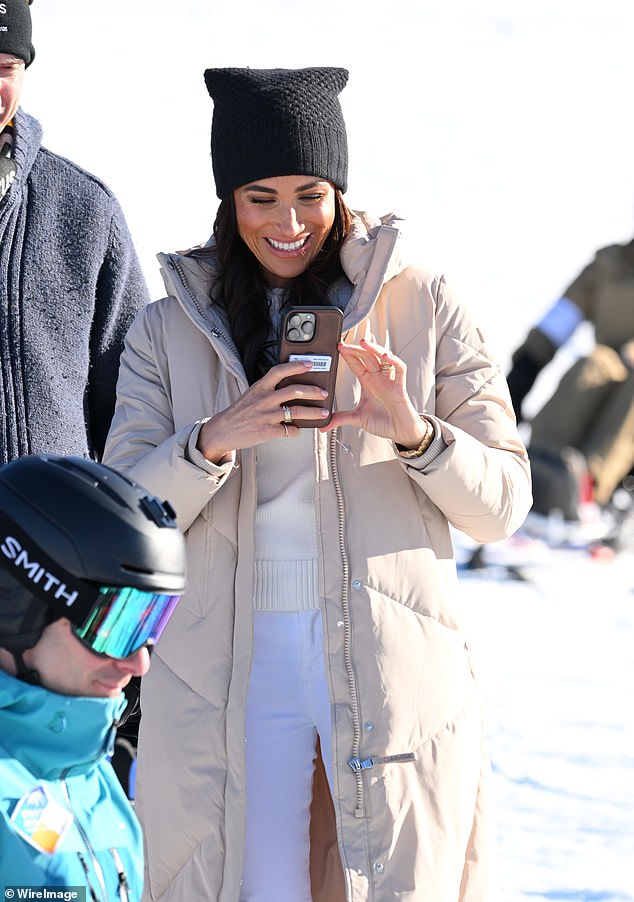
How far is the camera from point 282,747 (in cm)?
226

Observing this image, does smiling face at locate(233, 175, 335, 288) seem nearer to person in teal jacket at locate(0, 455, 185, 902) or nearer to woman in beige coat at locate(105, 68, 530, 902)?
woman in beige coat at locate(105, 68, 530, 902)

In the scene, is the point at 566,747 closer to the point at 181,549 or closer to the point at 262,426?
the point at 262,426

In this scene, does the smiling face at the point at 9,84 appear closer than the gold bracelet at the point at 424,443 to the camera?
No

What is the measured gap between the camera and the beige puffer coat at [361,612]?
222 centimetres

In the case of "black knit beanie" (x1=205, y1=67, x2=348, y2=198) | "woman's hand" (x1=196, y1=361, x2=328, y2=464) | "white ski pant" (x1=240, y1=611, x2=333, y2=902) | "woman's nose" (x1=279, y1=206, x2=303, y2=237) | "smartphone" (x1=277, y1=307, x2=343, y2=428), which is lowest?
"white ski pant" (x1=240, y1=611, x2=333, y2=902)

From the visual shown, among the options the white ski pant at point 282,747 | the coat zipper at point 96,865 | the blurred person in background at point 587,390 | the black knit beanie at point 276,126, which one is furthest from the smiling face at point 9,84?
the blurred person in background at point 587,390

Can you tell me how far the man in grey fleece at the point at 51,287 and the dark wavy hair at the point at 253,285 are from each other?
24cm

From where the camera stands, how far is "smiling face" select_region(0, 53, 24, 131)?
2.39 metres

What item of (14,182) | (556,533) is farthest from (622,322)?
(14,182)

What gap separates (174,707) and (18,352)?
0.68 metres

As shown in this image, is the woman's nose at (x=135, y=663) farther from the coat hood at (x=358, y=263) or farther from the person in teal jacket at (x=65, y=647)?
the coat hood at (x=358, y=263)

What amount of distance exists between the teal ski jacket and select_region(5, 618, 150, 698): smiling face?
0.07ft

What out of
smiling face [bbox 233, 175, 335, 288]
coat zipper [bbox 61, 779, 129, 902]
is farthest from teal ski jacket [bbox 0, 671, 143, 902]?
smiling face [bbox 233, 175, 335, 288]

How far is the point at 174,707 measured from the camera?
2301 millimetres
